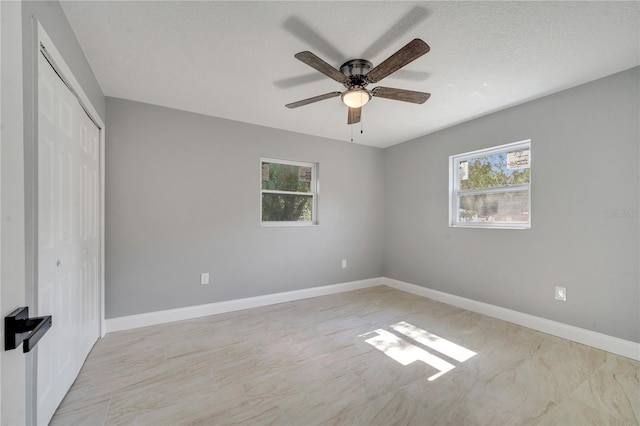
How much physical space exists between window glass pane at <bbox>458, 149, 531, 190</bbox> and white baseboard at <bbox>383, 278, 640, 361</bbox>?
4.78 ft

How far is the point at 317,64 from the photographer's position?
5.94ft

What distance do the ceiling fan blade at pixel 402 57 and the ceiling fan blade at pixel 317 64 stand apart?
0.25 meters

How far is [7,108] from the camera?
62cm

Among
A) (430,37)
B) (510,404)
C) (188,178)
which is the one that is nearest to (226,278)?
(188,178)

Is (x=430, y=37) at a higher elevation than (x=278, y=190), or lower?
higher

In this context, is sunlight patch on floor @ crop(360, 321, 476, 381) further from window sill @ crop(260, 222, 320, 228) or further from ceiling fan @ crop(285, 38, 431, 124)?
ceiling fan @ crop(285, 38, 431, 124)

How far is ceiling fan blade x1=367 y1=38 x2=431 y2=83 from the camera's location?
161 centimetres

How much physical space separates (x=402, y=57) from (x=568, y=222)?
2.36 m

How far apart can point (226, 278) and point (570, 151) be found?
392cm

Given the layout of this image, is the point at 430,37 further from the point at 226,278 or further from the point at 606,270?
the point at 226,278

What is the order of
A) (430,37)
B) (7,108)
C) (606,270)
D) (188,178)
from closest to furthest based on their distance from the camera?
(7,108), (430,37), (606,270), (188,178)

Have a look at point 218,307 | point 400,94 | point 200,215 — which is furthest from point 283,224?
point 400,94

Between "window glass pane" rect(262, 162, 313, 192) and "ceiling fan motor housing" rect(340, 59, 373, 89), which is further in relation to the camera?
"window glass pane" rect(262, 162, 313, 192)

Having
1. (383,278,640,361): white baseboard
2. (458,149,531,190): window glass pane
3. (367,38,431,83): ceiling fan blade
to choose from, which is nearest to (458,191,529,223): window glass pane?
(458,149,531,190): window glass pane
